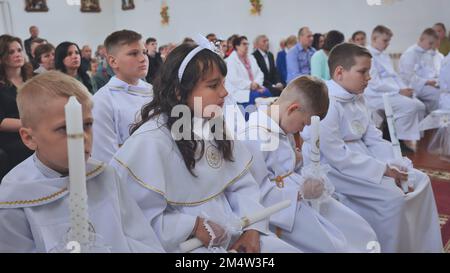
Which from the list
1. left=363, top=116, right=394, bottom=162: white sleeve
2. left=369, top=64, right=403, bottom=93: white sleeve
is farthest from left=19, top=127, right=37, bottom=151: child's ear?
left=369, top=64, right=403, bottom=93: white sleeve

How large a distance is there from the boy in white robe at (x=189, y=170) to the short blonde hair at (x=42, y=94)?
336mm

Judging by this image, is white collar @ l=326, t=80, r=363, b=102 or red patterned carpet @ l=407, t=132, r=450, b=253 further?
red patterned carpet @ l=407, t=132, r=450, b=253

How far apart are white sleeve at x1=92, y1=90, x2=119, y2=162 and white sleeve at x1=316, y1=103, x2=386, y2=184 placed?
4.10 feet

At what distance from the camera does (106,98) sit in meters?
2.86

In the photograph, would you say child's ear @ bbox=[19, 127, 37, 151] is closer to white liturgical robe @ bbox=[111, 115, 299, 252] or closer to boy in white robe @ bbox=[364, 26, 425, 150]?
white liturgical robe @ bbox=[111, 115, 299, 252]

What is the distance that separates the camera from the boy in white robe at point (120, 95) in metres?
2.74

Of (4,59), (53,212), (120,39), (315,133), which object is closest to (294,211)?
(315,133)

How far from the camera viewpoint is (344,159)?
8.11 feet

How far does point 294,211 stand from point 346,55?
120 cm

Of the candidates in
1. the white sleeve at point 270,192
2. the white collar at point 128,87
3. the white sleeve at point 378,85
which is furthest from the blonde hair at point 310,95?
the white sleeve at point 378,85

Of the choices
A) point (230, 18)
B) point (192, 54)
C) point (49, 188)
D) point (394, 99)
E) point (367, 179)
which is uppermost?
point (230, 18)

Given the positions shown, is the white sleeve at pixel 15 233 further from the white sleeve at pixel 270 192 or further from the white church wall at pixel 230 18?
the white church wall at pixel 230 18

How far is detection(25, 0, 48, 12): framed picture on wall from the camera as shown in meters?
12.6

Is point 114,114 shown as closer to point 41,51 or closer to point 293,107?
point 293,107
